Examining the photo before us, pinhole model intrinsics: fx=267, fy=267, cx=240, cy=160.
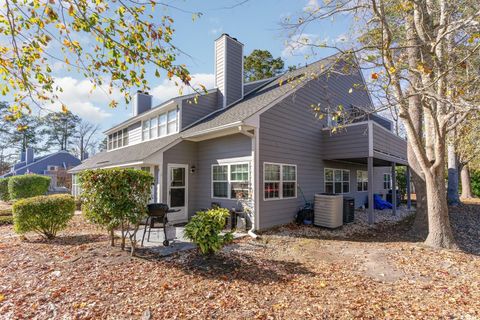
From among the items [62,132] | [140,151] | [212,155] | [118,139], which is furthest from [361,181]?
[62,132]

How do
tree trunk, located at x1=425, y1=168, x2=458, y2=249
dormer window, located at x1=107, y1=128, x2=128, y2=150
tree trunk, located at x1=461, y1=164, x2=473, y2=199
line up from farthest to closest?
tree trunk, located at x1=461, y1=164, x2=473, y2=199
dormer window, located at x1=107, y1=128, x2=128, y2=150
tree trunk, located at x1=425, y1=168, x2=458, y2=249

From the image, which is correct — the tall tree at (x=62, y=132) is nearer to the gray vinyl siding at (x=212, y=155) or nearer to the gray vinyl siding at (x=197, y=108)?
the gray vinyl siding at (x=197, y=108)

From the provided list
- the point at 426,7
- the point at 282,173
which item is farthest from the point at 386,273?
the point at 426,7

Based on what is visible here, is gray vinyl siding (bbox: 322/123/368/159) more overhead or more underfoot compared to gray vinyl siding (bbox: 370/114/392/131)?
more underfoot

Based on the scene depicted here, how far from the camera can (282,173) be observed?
30.8 ft

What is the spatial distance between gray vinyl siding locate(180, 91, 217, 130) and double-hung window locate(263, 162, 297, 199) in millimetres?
4274

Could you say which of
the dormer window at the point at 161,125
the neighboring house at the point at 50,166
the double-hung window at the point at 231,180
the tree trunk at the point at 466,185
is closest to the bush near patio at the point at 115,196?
the double-hung window at the point at 231,180

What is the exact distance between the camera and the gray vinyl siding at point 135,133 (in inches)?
567

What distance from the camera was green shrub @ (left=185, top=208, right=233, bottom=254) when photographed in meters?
5.29

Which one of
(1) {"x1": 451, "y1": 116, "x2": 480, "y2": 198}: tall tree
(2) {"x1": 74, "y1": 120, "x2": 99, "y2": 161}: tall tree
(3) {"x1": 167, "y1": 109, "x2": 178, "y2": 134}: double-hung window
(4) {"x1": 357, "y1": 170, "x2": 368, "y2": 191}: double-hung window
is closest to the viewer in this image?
(3) {"x1": 167, "y1": 109, "x2": 178, "y2": 134}: double-hung window

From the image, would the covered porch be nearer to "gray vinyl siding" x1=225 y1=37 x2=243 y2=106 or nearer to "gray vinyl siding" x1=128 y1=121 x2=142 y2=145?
"gray vinyl siding" x1=225 y1=37 x2=243 y2=106

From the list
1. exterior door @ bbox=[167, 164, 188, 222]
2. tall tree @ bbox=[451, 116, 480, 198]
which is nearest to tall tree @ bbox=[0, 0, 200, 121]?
exterior door @ bbox=[167, 164, 188, 222]

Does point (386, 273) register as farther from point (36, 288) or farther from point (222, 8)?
point (36, 288)

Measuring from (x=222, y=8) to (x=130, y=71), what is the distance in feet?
6.00
